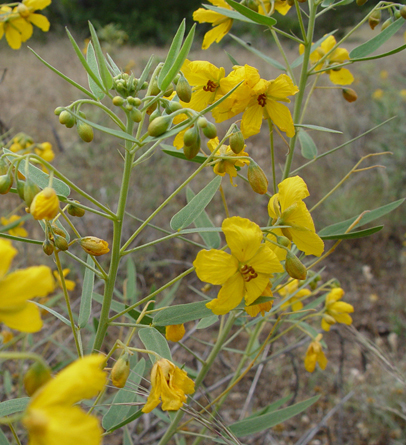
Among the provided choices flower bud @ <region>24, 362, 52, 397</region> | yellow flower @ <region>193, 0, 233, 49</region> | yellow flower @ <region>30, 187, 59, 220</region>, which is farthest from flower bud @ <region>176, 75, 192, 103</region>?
flower bud @ <region>24, 362, 52, 397</region>

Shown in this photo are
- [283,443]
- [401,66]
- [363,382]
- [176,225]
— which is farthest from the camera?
→ [401,66]

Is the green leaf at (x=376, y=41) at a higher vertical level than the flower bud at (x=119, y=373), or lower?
higher

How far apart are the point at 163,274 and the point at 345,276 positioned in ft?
5.16

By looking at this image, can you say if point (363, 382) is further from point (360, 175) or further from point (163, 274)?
point (360, 175)

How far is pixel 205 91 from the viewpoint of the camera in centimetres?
108

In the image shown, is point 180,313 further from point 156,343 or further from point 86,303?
point 86,303

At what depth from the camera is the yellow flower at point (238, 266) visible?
800 millimetres

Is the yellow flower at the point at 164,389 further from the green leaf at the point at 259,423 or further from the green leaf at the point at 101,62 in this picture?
the green leaf at the point at 101,62

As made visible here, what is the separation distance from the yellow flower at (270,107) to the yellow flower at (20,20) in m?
1.27

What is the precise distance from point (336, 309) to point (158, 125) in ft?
3.81

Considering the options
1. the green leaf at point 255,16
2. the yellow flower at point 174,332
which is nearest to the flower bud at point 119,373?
the yellow flower at point 174,332

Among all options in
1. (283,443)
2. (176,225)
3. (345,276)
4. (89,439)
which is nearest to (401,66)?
(345,276)

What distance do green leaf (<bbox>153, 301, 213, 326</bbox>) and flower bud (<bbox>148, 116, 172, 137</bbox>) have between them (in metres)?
0.38

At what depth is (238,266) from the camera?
85cm
